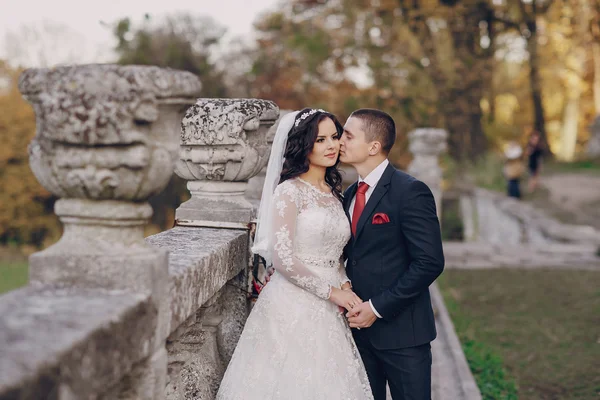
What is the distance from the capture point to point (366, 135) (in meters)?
3.61

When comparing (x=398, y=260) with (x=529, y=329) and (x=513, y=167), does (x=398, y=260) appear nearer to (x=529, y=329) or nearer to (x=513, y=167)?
(x=529, y=329)

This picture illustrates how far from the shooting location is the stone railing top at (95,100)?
1943mm

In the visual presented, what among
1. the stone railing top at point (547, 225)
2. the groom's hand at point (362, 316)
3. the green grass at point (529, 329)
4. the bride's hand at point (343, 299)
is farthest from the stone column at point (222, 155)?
the stone railing top at point (547, 225)

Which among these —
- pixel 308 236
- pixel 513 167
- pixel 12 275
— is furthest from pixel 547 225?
pixel 12 275

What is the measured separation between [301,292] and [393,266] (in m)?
0.50

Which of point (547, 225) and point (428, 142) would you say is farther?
point (547, 225)

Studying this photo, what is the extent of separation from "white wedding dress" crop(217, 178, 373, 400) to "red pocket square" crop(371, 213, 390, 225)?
0.18 meters

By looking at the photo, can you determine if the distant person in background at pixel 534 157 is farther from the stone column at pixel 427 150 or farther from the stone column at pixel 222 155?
the stone column at pixel 222 155

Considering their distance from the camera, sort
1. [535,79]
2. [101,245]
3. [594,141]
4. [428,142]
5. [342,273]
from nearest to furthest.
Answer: [101,245] → [342,273] → [428,142] → [535,79] → [594,141]

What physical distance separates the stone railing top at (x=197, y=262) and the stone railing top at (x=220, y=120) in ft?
1.69

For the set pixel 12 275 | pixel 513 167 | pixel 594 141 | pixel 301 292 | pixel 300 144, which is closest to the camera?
pixel 301 292

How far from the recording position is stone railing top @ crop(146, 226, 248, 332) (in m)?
2.50

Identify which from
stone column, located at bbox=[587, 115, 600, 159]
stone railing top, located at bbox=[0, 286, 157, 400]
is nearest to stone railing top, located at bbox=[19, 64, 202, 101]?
stone railing top, located at bbox=[0, 286, 157, 400]

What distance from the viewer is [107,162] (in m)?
2.00
